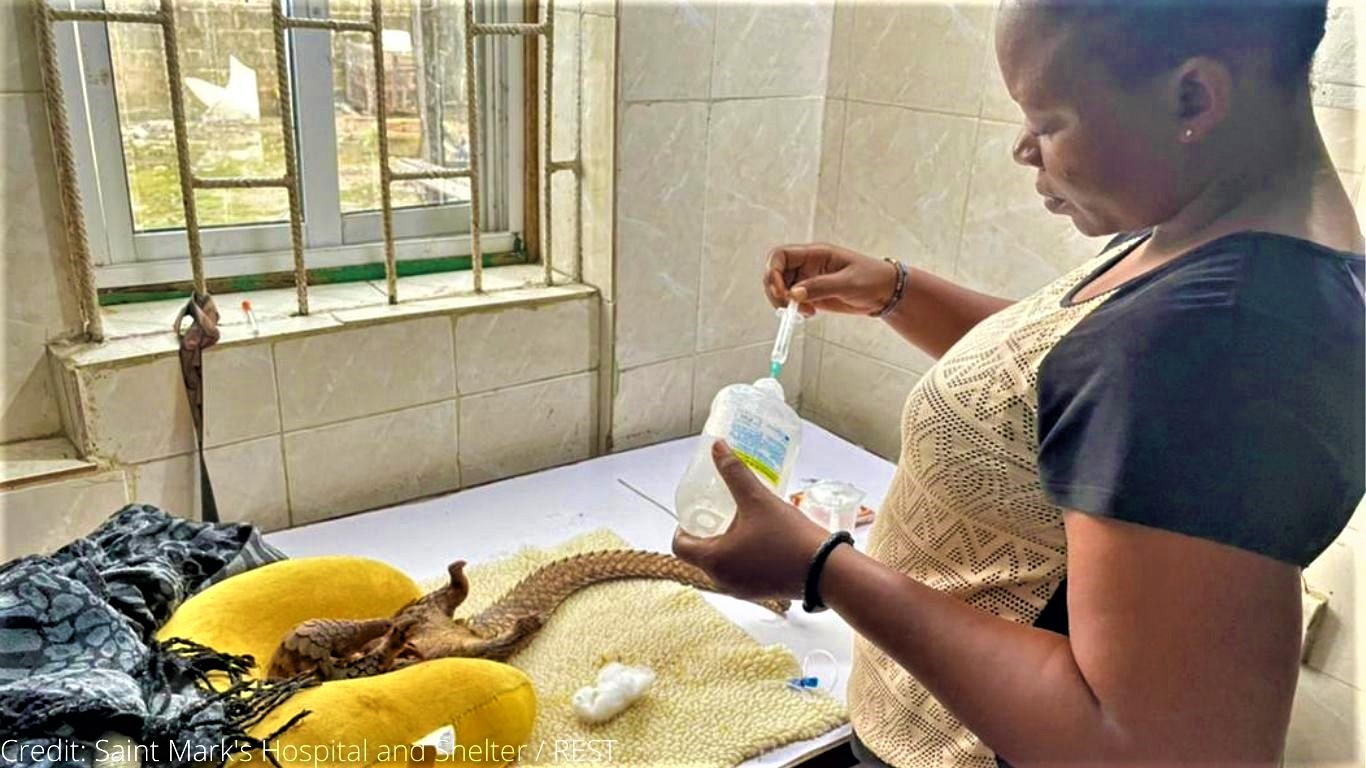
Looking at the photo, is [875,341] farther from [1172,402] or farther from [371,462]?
[1172,402]

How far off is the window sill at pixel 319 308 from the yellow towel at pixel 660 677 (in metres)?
0.38

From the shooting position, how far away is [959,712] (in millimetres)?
552

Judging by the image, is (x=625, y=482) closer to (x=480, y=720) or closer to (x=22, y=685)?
(x=480, y=720)

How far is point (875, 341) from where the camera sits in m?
1.63

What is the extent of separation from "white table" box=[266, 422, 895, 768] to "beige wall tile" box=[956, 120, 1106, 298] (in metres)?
0.36

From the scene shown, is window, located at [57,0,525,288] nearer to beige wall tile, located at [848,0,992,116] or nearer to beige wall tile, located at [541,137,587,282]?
beige wall tile, located at [541,137,587,282]

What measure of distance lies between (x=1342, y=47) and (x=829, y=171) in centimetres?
76

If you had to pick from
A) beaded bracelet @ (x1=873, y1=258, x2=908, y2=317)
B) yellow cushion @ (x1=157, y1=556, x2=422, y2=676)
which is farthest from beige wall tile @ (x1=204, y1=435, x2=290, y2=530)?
beaded bracelet @ (x1=873, y1=258, x2=908, y2=317)

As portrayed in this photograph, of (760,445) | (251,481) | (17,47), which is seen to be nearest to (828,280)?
(760,445)

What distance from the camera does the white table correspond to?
1.20 meters

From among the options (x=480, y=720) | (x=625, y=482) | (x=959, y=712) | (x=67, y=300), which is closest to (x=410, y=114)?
(x=67, y=300)

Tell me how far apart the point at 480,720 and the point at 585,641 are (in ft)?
0.77

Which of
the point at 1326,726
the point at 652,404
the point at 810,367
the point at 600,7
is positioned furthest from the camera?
the point at 810,367

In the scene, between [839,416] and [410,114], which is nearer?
[410,114]
